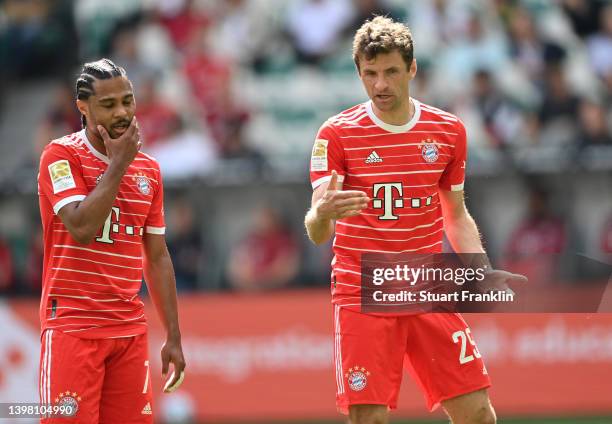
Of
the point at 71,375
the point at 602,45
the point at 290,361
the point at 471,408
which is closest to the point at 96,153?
the point at 71,375

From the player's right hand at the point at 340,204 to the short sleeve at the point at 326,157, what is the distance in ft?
1.57

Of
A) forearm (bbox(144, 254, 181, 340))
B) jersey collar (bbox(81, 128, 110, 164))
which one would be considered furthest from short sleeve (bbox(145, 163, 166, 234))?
jersey collar (bbox(81, 128, 110, 164))

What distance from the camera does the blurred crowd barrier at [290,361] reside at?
462 inches

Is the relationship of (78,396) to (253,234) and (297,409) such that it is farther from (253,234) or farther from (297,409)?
(253,234)

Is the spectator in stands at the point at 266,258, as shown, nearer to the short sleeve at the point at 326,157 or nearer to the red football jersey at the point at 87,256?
the short sleeve at the point at 326,157

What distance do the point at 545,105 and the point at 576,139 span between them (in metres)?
0.60

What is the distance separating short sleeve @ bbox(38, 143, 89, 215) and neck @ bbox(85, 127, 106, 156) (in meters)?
0.14

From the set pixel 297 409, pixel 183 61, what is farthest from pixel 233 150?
pixel 297 409

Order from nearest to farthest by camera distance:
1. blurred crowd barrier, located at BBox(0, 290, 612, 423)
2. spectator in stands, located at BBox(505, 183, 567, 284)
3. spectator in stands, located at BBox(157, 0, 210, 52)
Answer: blurred crowd barrier, located at BBox(0, 290, 612, 423) < spectator in stands, located at BBox(505, 183, 567, 284) < spectator in stands, located at BBox(157, 0, 210, 52)

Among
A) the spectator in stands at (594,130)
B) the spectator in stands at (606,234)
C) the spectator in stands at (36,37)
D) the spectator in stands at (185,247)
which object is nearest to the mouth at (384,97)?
the spectator in stands at (606,234)

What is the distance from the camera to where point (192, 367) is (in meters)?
12.1

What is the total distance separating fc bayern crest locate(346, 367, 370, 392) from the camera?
261 inches

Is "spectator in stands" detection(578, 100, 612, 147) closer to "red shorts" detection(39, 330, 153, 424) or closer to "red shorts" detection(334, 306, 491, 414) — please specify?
"red shorts" detection(334, 306, 491, 414)

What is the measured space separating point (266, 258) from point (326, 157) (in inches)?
267
